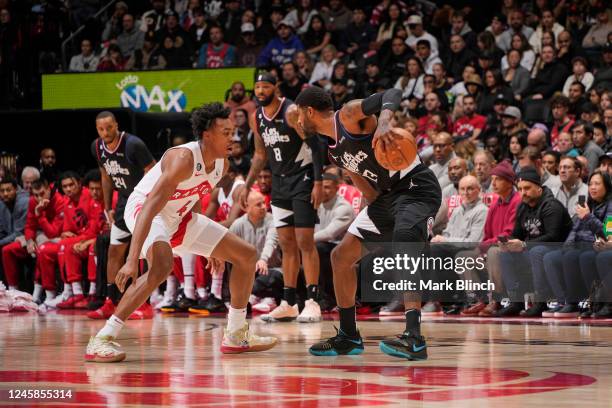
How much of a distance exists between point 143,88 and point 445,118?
4538 millimetres

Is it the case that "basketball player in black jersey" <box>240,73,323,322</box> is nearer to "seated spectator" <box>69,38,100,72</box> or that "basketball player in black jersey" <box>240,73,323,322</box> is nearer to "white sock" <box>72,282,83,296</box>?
"white sock" <box>72,282,83,296</box>

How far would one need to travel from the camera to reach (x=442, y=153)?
11820 mm

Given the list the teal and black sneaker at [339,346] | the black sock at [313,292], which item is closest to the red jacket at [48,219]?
the black sock at [313,292]

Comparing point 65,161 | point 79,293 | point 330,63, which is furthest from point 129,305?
point 330,63

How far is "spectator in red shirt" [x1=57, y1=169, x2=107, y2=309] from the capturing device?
1249cm

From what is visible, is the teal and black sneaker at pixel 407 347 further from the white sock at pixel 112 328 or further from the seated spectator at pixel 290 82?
the seated spectator at pixel 290 82

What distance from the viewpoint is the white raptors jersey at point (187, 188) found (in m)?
6.69

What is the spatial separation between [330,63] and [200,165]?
29.2ft

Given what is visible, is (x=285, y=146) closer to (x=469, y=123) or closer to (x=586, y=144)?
(x=586, y=144)

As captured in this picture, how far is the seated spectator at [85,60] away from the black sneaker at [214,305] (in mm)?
6779

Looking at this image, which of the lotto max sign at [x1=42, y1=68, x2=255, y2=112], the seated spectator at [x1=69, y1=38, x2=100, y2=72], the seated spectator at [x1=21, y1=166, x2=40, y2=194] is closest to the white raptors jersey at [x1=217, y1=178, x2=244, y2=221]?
the lotto max sign at [x1=42, y1=68, x2=255, y2=112]

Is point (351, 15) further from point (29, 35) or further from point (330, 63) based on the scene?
point (29, 35)

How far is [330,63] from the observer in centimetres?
1539

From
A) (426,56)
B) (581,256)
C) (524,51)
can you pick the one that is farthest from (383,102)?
(426,56)
